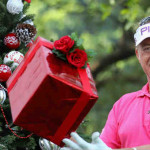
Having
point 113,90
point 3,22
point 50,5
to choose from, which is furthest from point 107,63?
point 3,22

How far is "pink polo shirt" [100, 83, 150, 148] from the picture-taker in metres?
2.45

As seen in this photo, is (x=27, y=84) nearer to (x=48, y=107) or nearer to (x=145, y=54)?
(x=48, y=107)

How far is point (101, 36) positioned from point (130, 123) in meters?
7.80

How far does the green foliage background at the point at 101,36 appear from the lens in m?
8.76

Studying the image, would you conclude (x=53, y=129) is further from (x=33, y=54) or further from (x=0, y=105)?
(x=0, y=105)

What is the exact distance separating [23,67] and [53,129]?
0.37 metres

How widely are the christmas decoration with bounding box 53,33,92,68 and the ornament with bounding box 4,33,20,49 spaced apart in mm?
877

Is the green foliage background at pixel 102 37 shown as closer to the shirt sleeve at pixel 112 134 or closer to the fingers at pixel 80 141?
the shirt sleeve at pixel 112 134

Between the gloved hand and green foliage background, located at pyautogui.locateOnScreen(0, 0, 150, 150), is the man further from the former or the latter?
green foliage background, located at pyautogui.locateOnScreen(0, 0, 150, 150)

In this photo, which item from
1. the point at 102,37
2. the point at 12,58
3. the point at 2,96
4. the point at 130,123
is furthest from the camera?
the point at 102,37

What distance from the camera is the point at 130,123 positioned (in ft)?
8.21

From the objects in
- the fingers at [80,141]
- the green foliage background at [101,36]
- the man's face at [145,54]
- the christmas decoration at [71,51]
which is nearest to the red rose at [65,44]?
the christmas decoration at [71,51]

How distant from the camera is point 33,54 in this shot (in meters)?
2.24

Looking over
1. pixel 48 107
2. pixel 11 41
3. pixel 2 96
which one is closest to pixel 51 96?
pixel 48 107
